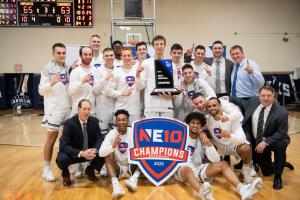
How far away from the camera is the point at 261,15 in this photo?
463 inches

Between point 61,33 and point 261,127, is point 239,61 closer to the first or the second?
point 261,127

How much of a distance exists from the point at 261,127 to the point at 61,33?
893cm

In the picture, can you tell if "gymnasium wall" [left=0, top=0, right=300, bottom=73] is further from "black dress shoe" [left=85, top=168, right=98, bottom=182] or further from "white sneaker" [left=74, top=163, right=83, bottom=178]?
"black dress shoe" [left=85, top=168, right=98, bottom=182]

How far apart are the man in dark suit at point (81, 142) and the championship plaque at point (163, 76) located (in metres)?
0.89

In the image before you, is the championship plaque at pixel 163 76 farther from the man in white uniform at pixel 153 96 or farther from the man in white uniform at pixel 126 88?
the man in white uniform at pixel 126 88

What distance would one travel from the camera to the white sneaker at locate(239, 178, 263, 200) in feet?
10.8

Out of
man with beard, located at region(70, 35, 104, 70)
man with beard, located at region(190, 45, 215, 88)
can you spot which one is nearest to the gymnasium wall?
man with beard, located at region(70, 35, 104, 70)

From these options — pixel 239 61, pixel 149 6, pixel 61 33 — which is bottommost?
pixel 239 61

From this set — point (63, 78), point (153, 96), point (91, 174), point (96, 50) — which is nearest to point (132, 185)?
point (91, 174)

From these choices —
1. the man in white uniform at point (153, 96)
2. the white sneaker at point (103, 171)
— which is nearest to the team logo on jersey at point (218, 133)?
the man in white uniform at point (153, 96)

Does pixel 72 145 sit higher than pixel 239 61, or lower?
lower

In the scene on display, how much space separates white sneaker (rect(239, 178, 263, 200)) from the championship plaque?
149 cm

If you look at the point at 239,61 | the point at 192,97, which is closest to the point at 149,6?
the point at 239,61

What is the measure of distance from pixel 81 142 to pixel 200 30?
8645 mm
